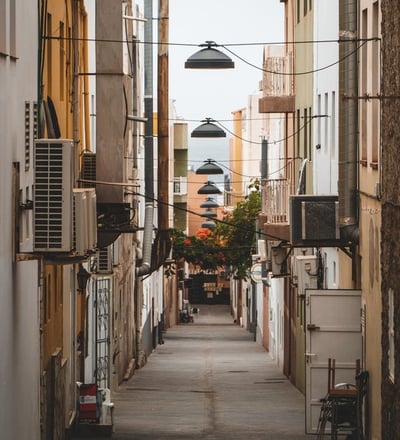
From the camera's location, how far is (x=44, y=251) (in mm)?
13961

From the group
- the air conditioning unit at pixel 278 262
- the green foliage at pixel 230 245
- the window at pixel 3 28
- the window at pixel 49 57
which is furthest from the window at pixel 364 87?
the green foliage at pixel 230 245

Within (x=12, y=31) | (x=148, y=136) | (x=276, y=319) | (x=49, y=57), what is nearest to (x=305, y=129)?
(x=148, y=136)

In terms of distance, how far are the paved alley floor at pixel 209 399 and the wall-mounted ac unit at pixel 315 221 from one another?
117 inches

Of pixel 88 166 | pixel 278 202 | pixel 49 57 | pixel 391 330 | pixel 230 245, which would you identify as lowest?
pixel 391 330

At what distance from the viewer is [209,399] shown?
28.5 meters

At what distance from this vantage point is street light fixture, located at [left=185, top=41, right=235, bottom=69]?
2430cm

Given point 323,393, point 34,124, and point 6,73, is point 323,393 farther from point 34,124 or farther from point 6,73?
point 6,73

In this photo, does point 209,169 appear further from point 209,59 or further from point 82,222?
point 82,222

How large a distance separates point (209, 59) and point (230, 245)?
34.4 m

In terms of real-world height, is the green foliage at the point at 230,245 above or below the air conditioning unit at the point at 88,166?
below

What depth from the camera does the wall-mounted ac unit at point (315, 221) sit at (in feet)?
70.8

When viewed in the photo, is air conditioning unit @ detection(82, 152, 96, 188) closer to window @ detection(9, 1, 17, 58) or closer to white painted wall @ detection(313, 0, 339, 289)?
white painted wall @ detection(313, 0, 339, 289)

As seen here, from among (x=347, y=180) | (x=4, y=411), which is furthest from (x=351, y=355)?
(x=4, y=411)

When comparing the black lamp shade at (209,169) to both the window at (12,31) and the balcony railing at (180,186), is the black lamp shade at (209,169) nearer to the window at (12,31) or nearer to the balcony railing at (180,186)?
the balcony railing at (180,186)
